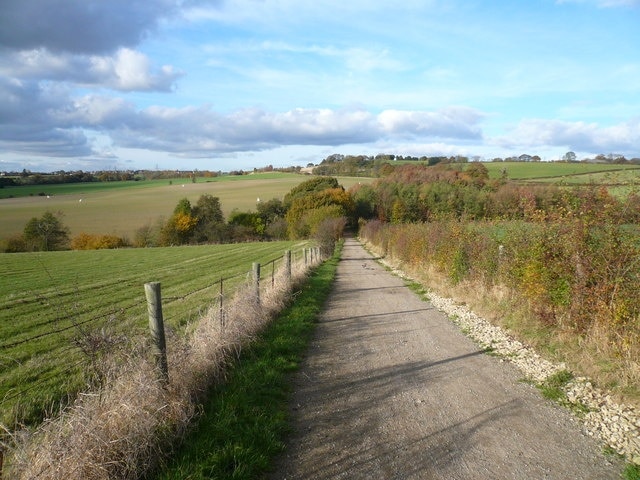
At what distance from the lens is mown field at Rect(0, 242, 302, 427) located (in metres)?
5.27

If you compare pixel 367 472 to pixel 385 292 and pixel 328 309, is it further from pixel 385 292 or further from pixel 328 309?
pixel 385 292

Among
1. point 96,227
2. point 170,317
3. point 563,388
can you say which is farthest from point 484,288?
point 96,227

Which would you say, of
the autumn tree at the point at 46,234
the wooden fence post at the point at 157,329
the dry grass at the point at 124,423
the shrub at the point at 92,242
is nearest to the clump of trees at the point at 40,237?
the autumn tree at the point at 46,234

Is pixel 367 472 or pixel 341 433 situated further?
pixel 341 433

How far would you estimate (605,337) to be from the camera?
6.59 m

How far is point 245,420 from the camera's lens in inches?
187

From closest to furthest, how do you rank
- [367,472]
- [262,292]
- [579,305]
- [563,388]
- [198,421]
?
1. [367,472]
2. [198,421]
3. [563,388]
4. [579,305]
5. [262,292]

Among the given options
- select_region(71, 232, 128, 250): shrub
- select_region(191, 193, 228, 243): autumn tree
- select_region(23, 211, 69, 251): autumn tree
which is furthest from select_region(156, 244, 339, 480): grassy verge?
select_region(23, 211, 69, 251): autumn tree

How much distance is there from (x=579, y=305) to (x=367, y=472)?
5.55 meters

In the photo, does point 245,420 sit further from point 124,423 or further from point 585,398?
point 585,398

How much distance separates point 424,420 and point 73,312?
1004cm

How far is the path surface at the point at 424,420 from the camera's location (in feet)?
13.4

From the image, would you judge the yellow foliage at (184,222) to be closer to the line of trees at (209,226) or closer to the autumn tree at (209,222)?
the line of trees at (209,226)

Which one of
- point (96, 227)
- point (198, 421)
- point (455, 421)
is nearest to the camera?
point (198, 421)
